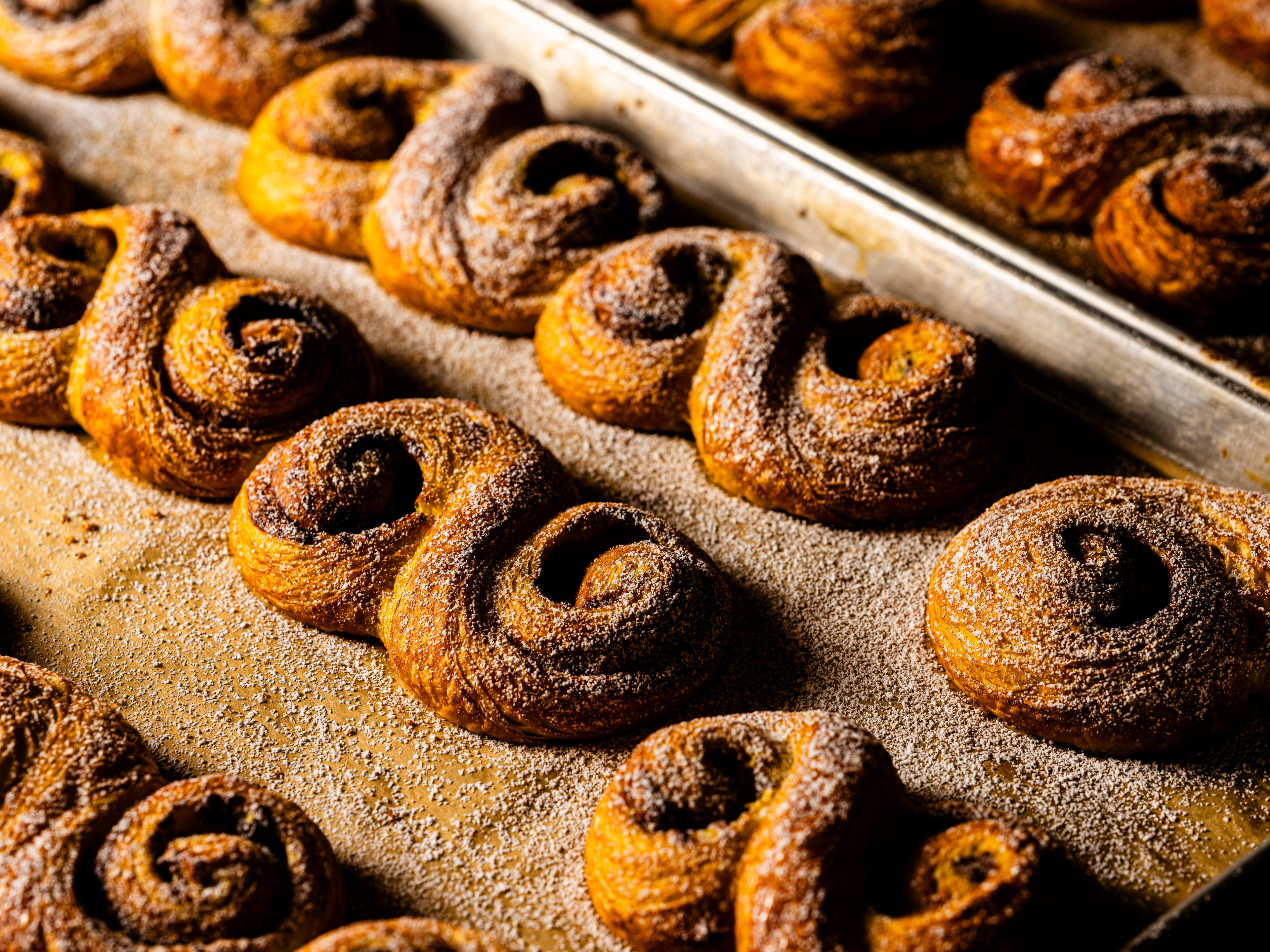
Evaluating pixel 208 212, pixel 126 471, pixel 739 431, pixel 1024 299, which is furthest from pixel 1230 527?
pixel 208 212

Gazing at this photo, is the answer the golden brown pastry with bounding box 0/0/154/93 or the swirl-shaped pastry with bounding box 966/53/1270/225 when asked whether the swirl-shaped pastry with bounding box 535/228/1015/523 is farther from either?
the golden brown pastry with bounding box 0/0/154/93

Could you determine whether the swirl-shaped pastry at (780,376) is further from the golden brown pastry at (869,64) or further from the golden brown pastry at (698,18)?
the golden brown pastry at (698,18)

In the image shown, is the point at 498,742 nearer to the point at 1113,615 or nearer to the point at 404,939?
the point at 404,939

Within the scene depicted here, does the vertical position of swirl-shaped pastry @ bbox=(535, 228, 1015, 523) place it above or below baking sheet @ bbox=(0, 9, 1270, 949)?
above

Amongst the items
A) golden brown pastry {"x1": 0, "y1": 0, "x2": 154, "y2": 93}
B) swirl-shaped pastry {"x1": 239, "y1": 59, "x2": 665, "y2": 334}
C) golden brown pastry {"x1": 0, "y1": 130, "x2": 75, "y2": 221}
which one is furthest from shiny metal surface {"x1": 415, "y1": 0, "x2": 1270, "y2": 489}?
golden brown pastry {"x1": 0, "y1": 130, "x2": 75, "y2": 221}

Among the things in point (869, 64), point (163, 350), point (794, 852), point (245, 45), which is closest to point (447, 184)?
point (163, 350)

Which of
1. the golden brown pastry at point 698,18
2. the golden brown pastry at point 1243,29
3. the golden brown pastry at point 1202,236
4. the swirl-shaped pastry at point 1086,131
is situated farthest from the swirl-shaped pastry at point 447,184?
the golden brown pastry at point 1243,29

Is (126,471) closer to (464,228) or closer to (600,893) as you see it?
(464,228)
